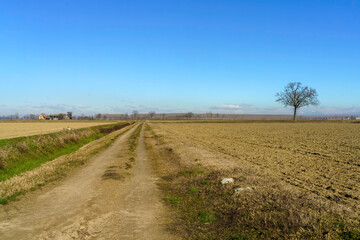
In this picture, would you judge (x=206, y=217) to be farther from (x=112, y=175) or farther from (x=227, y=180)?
(x=112, y=175)

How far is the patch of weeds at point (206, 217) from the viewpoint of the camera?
26.9 ft

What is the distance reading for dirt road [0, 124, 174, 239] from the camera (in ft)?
24.0

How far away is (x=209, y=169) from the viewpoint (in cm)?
1573

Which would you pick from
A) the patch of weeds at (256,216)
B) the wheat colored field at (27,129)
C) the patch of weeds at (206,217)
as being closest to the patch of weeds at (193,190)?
the patch of weeds at (256,216)

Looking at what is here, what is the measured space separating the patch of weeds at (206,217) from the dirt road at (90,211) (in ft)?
4.03

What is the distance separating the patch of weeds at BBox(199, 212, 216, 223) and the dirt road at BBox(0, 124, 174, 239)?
123cm

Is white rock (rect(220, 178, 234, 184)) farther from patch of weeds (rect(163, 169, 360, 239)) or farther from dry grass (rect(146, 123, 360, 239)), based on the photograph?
patch of weeds (rect(163, 169, 360, 239))

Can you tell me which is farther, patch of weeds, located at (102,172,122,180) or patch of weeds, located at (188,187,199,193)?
patch of weeds, located at (102,172,122,180)

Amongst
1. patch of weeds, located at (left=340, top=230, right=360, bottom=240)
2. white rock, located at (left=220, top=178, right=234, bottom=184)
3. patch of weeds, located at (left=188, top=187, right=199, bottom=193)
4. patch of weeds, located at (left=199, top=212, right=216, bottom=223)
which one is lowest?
patch of weeds, located at (left=188, top=187, right=199, bottom=193)

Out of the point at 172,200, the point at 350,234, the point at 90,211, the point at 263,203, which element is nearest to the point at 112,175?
the point at 172,200

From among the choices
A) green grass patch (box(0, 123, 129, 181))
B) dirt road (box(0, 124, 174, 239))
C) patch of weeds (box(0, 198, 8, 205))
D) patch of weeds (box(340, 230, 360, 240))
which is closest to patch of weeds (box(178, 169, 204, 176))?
dirt road (box(0, 124, 174, 239))

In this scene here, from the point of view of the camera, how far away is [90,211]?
9.07m

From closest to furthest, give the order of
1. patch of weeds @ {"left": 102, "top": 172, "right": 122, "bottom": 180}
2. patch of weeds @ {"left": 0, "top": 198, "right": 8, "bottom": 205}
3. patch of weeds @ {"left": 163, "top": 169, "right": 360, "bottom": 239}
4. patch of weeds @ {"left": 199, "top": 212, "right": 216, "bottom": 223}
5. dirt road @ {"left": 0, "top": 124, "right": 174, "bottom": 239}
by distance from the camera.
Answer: patch of weeds @ {"left": 163, "top": 169, "right": 360, "bottom": 239}
dirt road @ {"left": 0, "top": 124, "right": 174, "bottom": 239}
patch of weeds @ {"left": 199, "top": 212, "right": 216, "bottom": 223}
patch of weeds @ {"left": 0, "top": 198, "right": 8, "bottom": 205}
patch of weeds @ {"left": 102, "top": 172, "right": 122, "bottom": 180}

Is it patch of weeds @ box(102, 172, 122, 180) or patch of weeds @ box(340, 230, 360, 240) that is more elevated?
patch of weeds @ box(340, 230, 360, 240)
